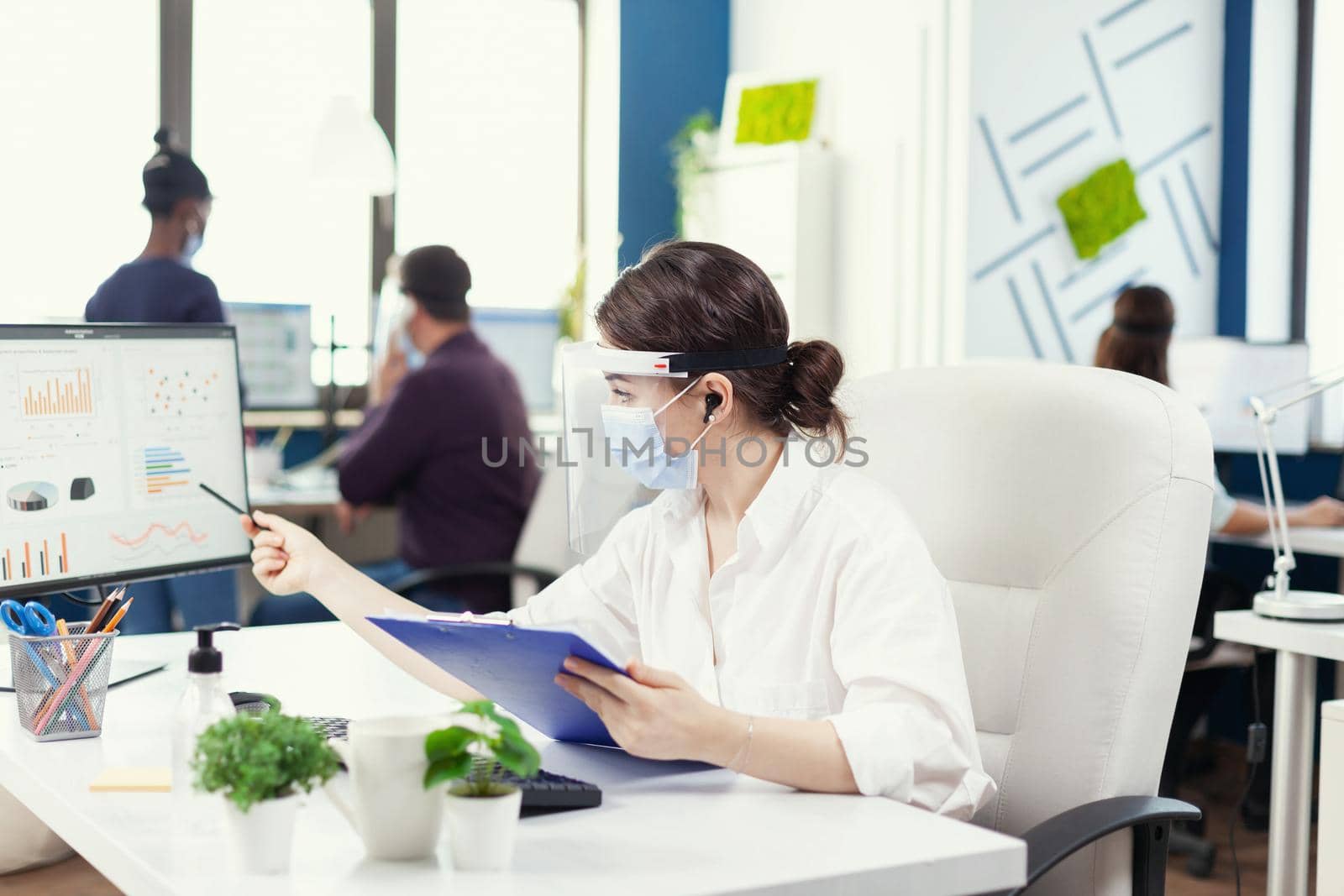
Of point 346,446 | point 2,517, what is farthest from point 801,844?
point 346,446

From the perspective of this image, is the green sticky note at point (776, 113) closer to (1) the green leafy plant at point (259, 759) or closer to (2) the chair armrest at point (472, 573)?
(2) the chair armrest at point (472, 573)

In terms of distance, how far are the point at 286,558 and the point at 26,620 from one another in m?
0.29

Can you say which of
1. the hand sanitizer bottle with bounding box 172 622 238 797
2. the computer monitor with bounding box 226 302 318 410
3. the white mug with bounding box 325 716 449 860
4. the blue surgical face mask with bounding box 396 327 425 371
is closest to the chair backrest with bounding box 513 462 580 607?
the blue surgical face mask with bounding box 396 327 425 371

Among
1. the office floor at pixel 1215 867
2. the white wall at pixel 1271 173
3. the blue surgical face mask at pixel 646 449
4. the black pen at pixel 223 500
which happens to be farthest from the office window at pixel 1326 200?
the black pen at pixel 223 500

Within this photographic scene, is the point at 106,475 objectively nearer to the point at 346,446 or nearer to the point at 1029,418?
the point at 1029,418

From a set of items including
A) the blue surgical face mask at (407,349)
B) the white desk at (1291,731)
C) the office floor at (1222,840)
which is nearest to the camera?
the white desk at (1291,731)

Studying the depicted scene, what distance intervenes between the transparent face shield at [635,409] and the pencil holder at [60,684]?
523 millimetres

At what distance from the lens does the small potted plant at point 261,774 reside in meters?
0.90

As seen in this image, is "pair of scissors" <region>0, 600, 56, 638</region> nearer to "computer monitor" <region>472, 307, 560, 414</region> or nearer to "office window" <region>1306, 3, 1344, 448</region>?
"office window" <region>1306, 3, 1344, 448</region>

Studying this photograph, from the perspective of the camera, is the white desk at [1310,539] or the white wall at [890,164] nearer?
the white desk at [1310,539]

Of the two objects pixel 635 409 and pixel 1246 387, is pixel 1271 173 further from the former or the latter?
pixel 635 409

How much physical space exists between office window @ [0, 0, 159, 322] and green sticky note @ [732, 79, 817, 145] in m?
2.21

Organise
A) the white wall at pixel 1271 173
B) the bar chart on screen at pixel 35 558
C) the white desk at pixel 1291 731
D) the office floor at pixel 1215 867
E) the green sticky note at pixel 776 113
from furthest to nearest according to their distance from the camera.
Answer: the green sticky note at pixel 776 113
the white wall at pixel 1271 173
the white desk at pixel 1291 731
the office floor at pixel 1215 867
the bar chart on screen at pixel 35 558

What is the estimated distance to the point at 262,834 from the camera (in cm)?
92
